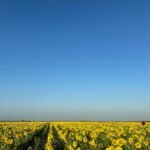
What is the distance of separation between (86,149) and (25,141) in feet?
25.1

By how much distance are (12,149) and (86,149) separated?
15.2 feet

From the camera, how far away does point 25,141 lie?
68.9 ft

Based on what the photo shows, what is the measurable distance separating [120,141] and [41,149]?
8.70 meters

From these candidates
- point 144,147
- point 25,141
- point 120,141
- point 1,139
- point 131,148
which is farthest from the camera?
point 25,141

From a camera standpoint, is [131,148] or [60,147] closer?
[131,148]

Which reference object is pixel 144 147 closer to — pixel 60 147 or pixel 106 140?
pixel 106 140

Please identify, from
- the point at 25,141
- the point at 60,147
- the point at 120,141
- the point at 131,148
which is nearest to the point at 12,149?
the point at 60,147

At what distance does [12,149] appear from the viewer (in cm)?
1683

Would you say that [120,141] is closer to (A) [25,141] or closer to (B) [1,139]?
(B) [1,139]

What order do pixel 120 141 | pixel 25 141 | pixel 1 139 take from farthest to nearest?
pixel 25 141 → pixel 1 139 → pixel 120 141

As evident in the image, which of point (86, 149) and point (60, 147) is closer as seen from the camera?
point (86, 149)

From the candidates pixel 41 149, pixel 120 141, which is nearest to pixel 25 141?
pixel 41 149

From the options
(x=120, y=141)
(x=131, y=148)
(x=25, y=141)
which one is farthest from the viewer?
(x=25, y=141)

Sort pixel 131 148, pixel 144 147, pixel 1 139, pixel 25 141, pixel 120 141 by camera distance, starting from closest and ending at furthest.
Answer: pixel 120 141
pixel 131 148
pixel 144 147
pixel 1 139
pixel 25 141
